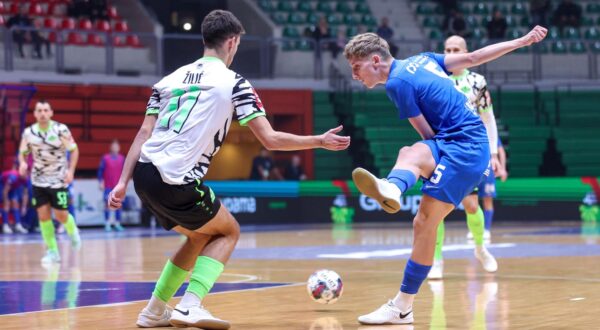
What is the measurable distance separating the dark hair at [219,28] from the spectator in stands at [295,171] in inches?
798

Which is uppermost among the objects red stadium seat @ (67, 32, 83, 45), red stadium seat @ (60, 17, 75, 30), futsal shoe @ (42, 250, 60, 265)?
red stadium seat @ (60, 17, 75, 30)

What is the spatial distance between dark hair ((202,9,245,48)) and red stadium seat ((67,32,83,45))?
18505 millimetres

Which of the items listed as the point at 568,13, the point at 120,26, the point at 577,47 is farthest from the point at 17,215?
the point at 568,13

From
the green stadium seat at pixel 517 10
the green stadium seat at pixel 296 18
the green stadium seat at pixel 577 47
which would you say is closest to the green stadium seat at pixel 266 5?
the green stadium seat at pixel 296 18

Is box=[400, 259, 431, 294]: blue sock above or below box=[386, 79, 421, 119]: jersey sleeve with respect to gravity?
below

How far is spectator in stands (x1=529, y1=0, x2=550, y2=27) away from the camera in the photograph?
30984 millimetres

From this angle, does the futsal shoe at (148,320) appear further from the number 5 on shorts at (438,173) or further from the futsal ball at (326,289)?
the number 5 on shorts at (438,173)

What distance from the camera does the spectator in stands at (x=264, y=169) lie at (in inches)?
1062

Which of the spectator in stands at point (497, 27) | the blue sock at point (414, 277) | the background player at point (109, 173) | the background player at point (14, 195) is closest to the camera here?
the blue sock at point (414, 277)

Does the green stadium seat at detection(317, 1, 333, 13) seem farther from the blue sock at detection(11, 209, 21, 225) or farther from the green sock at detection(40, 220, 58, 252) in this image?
the green sock at detection(40, 220, 58, 252)

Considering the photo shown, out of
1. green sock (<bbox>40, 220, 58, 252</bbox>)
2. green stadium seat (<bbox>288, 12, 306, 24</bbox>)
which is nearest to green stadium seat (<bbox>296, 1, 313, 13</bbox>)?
green stadium seat (<bbox>288, 12, 306, 24</bbox>)

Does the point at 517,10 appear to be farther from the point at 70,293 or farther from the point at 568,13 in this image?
the point at 70,293

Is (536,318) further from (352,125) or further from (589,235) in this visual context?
(352,125)

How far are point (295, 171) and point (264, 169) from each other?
0.86m
